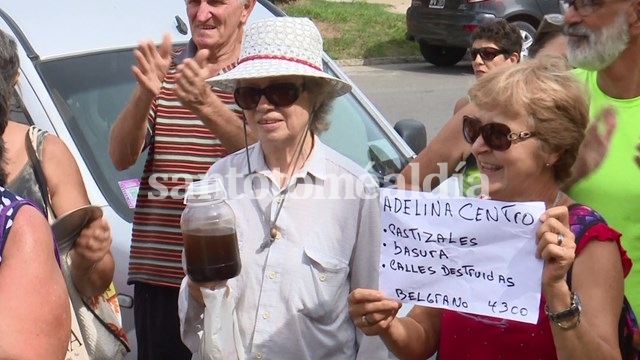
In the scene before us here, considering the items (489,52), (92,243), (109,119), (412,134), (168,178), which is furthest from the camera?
(489,52)

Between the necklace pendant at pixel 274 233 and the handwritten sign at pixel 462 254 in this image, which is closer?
the handwritten sign at pixel 462 254

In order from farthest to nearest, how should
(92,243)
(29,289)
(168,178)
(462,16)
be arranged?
(462,16)
(168,178)
(92,243)
(29,289)

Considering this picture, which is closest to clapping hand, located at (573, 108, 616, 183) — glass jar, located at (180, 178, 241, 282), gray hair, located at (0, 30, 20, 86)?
glass jar, located at (180, 178, 241, 282)

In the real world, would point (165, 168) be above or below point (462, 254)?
below

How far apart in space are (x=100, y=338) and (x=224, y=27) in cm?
126

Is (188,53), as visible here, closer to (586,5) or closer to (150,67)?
(150,67)

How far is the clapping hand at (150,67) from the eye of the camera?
10.9ft

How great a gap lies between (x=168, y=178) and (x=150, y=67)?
0.42 meters

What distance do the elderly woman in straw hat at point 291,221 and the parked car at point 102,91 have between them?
1.11 metres

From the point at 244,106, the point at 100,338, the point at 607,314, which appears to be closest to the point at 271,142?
the point at 244,106

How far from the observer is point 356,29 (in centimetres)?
1784

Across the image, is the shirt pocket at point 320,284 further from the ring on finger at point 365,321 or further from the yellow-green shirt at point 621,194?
the yellow-green shirt at point 621,194

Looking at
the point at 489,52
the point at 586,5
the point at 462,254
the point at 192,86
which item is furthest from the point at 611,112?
the point at 489,52

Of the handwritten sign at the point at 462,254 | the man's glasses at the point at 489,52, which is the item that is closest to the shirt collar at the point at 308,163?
the handwritten sign at the point at 462,254
